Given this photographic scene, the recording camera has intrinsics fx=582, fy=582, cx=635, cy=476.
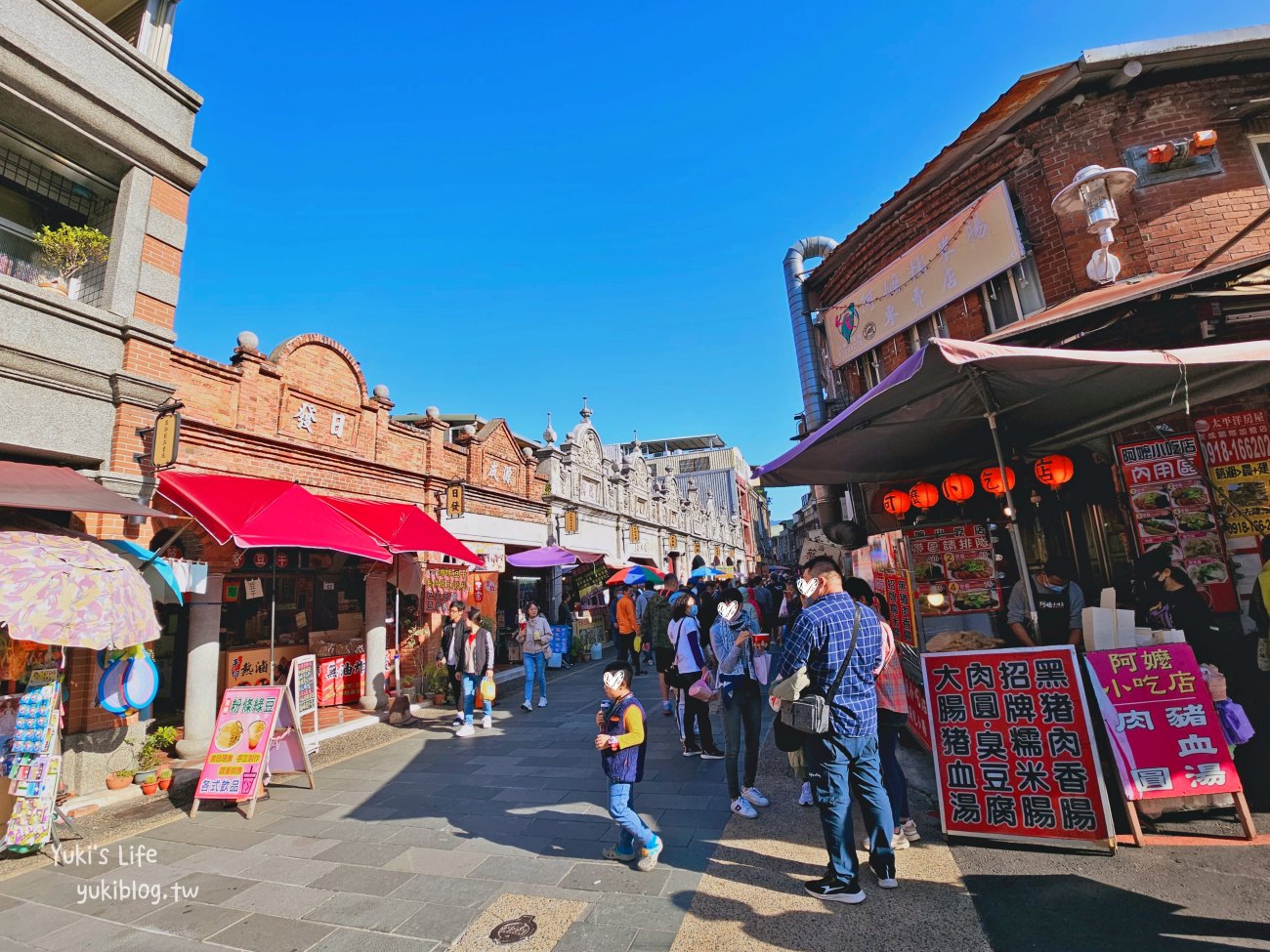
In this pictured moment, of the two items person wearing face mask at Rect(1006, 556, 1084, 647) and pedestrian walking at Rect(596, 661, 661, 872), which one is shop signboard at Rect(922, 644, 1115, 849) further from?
pedestrian walking at Rect(596, 661, 661, 872)

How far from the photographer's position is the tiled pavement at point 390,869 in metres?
3.86

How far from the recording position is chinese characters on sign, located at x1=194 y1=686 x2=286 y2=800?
621cm

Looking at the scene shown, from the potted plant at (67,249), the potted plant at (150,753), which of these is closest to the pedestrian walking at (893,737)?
the potted plant at (150,753)

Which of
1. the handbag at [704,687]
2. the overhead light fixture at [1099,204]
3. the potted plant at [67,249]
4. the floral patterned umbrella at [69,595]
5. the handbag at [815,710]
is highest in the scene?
the potted plant at [67,249]

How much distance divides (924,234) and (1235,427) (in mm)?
5804

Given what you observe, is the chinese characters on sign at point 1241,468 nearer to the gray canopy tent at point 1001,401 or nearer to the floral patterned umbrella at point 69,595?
the gray canopy tent at point 1001,401

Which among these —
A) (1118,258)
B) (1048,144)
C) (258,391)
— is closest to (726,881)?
(1118,258)

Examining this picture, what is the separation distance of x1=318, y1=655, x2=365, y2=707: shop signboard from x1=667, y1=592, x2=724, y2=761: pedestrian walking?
676cm

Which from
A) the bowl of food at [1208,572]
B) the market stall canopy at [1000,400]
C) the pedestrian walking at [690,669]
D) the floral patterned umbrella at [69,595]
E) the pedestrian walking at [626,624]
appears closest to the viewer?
the market stall canopy at [1000,400]

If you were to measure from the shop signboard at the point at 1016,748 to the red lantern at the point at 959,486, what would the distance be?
3987 mm

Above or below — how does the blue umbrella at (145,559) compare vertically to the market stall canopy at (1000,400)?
below

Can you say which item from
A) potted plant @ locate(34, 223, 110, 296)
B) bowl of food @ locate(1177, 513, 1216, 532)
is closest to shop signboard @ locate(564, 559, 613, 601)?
potted plant @ locate(34, 223, 110, 296)

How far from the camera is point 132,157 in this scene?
8.02 metres

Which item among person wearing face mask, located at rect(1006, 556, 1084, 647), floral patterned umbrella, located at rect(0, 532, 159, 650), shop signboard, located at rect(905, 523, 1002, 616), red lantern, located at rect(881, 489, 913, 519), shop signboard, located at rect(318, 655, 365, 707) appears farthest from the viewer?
shop signboard, located at rect(318, 655, 365, 707)
